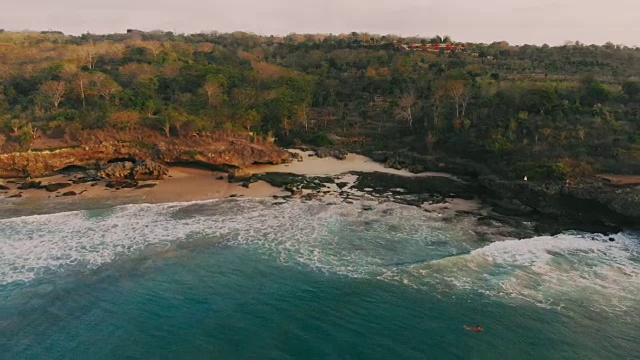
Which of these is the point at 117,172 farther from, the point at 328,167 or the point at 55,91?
the point at 328,167

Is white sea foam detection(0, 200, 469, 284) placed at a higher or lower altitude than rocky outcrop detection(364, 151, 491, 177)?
lower

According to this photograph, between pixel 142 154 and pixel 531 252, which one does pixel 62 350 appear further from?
pixel 142 154

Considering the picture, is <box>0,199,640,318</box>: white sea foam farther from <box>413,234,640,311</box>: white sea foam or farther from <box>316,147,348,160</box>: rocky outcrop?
<box>316,147,348,160</box>: rocky outcrop

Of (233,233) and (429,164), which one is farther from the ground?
(429,164)

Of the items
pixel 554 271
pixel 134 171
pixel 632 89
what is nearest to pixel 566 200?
pixel 554 271

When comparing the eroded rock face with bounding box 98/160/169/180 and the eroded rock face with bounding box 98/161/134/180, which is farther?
the eroded rock face with bounding box 98/160/169/180

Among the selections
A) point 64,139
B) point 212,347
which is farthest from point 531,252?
point 64,139

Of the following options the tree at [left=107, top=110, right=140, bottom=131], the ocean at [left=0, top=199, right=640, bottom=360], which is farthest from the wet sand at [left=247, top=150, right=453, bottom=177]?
the tree at [left=107, top=110, right=140, bottom=131]
